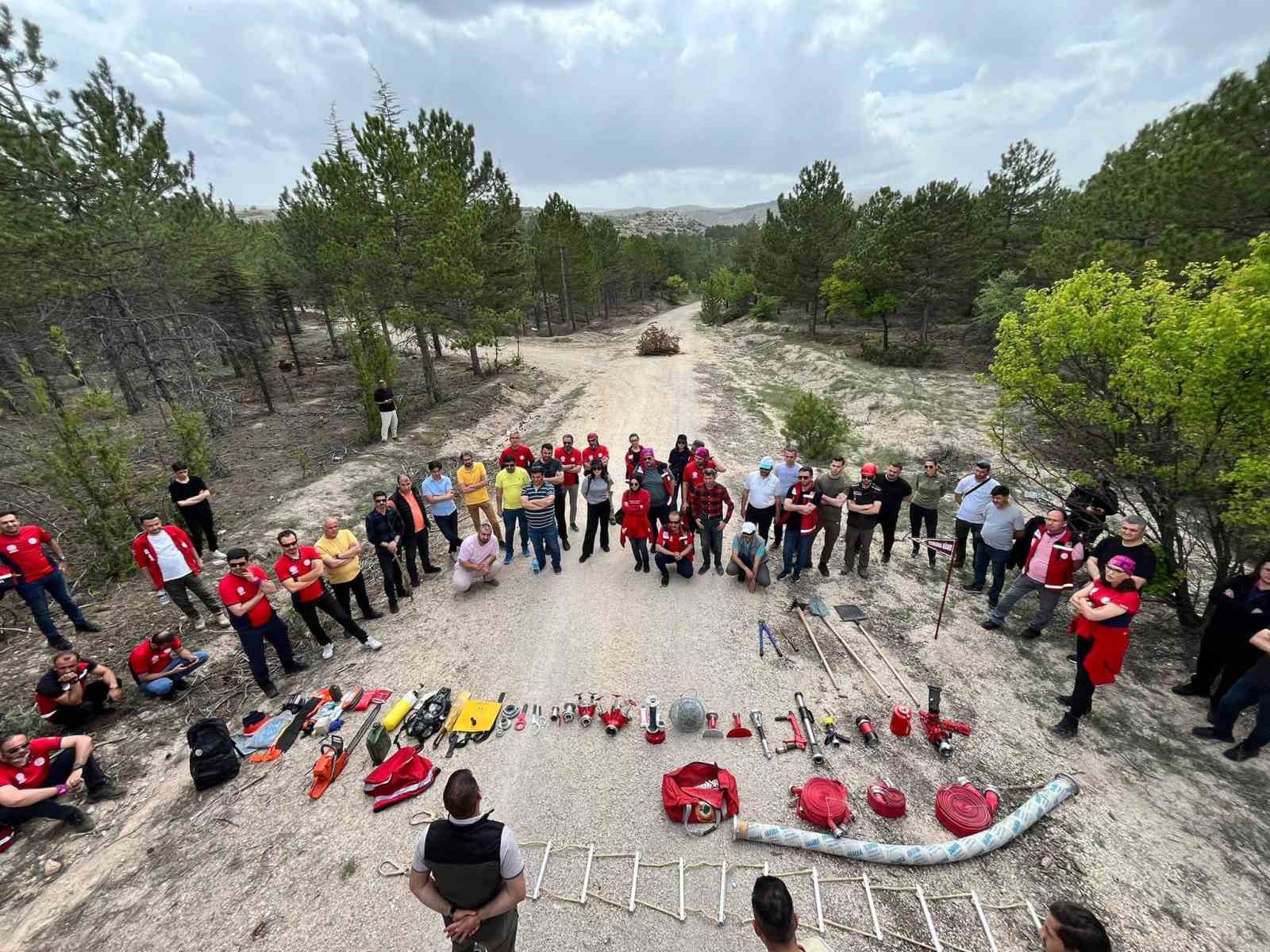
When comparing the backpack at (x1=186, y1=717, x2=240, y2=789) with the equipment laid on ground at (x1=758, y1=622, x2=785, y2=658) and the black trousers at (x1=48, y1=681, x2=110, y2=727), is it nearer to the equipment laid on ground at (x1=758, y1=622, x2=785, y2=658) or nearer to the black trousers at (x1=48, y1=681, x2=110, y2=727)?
the black trousers at (x1=48, y1=681, x2=110, y2=727)

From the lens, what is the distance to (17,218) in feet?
33.5

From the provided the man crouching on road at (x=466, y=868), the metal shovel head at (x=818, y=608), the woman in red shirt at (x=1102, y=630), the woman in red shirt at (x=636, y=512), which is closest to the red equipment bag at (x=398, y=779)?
the man crouching on road at (x=466, y=868)

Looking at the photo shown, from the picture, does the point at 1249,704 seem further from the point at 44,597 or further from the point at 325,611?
the point at 44,597

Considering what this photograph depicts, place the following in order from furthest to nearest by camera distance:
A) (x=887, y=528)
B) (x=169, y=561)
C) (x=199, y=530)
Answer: (x=199, y=530) → (x=887, y=528) → (x=169, y=561)

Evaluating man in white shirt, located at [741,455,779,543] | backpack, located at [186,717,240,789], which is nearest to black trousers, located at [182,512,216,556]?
backpack, located at [186,717,240,789]

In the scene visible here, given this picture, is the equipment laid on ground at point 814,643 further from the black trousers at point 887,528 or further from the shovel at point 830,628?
the black trousers at point 887,528

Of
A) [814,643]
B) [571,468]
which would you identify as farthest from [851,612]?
[571,468]

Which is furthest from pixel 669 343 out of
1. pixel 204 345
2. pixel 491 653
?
pixel 491 653

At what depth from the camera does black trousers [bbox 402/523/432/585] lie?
8.38 m

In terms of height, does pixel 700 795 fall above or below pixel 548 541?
below

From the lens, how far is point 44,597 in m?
6.96

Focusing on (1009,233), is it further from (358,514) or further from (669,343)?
(358,514)

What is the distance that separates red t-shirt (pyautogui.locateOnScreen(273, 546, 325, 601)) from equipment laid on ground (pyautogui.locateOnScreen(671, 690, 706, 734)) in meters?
4.91

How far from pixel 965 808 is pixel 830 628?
2824mm
